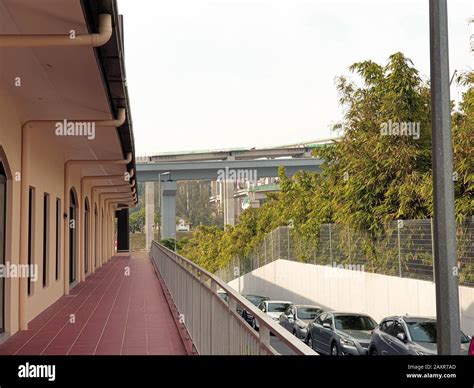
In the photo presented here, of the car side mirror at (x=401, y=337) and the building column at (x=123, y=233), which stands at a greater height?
the building column at (x=123, y=233)

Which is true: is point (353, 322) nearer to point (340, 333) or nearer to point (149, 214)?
point (340, 333)

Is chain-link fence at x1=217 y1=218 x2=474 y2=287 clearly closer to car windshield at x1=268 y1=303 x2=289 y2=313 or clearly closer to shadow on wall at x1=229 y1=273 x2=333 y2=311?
shadow on wall at x1=229 y1=273 x2=333 y2=311

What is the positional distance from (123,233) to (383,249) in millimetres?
32096

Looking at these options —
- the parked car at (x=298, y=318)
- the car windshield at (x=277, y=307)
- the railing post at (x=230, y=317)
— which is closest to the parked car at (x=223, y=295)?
the railing post at (x=230, y=317)

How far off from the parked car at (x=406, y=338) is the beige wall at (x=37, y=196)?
6567 millimetres

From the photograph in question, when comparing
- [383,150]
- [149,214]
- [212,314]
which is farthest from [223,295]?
[149,214]

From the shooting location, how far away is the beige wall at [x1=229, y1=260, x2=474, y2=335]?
16.2 m

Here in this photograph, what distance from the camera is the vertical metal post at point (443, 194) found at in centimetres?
601

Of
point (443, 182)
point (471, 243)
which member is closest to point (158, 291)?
point (471, 243)

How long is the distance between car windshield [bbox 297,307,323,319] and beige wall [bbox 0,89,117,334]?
7.18 m

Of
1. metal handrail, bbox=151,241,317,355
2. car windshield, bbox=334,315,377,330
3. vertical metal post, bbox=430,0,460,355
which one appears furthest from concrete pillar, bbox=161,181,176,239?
vertical metal post, bbox=430,0,460,355

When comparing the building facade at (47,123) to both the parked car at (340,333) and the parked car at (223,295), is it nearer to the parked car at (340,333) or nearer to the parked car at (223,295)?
the parked car at (223,295)

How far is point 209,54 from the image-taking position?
32.9ft

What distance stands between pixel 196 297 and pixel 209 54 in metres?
4.80
